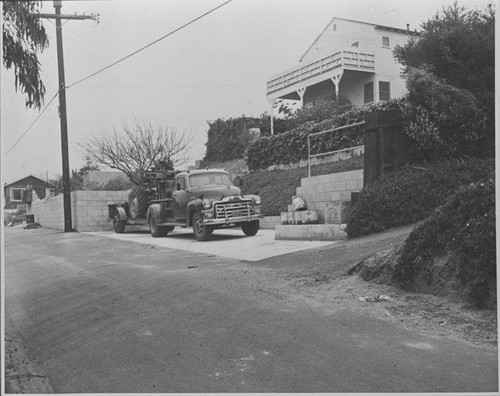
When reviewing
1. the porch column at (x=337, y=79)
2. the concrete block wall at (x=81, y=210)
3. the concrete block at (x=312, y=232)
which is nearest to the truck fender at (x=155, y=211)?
the concrete block wall at (x=81, y=210)

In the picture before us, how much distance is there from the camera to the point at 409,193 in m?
6.34

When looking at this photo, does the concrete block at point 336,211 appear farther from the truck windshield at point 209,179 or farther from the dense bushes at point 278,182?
the truck windshield at point 209,179

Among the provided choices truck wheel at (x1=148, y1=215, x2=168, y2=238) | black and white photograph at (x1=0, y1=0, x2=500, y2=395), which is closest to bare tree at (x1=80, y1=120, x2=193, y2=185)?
black and white photograph at (x1=0, y1=0, x2=500, y2=395)

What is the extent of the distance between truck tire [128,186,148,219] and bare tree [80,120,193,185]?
9.90 ft

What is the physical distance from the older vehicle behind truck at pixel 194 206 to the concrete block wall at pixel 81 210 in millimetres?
293

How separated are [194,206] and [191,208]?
6.8 inches

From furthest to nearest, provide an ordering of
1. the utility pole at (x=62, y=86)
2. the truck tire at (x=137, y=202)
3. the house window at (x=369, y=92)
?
1. the truck tire at (x=137, y=202)
2. the house window at (x=369, y=92)
3. the utility pole at (x=62, y=86)

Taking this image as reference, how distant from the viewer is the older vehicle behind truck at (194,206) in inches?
371

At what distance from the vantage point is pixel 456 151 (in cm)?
663

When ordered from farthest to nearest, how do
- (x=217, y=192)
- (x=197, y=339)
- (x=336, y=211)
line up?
(x=217, y=192) → (x=336, y=211) → (x=197, y=339)

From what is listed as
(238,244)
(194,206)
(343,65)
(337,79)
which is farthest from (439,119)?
(194,206)

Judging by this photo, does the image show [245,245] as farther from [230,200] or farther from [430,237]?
[430,237]

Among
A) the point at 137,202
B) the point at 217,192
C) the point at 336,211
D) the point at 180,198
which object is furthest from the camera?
the point at 137,202

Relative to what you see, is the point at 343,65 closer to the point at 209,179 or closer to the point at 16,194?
the point at 16,194
